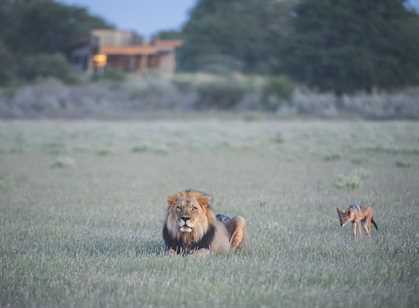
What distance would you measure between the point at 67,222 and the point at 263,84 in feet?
123

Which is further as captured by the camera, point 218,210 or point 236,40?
point 236,40

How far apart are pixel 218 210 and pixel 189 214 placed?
4.65 metres

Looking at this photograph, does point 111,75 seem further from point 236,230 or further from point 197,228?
point 197,228

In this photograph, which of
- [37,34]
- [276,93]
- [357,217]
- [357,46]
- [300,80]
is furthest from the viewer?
[37,34]

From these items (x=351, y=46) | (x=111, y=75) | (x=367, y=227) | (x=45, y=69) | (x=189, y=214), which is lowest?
(x=367, y=227)

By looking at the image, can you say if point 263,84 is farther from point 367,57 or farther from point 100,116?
point 100,116

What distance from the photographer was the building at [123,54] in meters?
58.7

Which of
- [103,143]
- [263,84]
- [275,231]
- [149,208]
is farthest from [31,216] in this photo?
[263,84]

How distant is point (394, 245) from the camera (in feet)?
27.7

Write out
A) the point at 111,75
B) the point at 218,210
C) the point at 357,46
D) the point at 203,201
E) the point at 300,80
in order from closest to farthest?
the point at 203,201, the point at 218,210, the point at 357,46, the point at 300,80, the point at 111,75

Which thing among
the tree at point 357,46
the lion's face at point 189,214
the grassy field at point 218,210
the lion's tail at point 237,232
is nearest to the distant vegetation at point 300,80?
the tree at point 357,46

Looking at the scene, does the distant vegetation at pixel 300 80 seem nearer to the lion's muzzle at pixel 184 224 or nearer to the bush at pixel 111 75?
the bush at pixel 111 75

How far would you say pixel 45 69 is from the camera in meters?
52.7

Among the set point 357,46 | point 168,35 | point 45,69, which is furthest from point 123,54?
point 357,46
